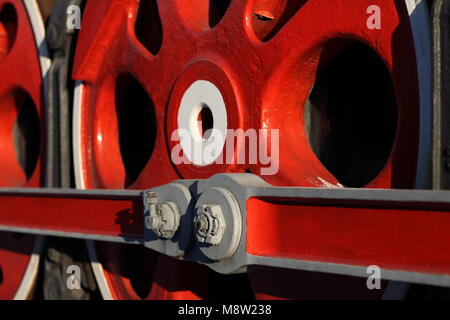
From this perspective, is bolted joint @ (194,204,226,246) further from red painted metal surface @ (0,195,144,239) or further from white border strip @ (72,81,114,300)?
white border strip @ (72,81,114,300)

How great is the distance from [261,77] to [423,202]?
63 centimetres

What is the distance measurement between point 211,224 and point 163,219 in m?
0.18

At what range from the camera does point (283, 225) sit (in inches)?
57.2

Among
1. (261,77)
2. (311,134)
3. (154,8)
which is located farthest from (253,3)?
(154,8)

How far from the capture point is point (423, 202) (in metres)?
1.17

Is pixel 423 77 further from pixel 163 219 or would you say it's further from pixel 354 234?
pixel 163 219

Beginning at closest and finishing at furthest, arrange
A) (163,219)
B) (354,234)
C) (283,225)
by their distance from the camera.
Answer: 1. (354,234)
2. (283,225)
3. (163,219)

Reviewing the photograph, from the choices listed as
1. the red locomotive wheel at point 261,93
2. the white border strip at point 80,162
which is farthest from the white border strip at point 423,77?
the white border strip at point 80,162

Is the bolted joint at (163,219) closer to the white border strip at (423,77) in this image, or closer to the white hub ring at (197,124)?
the white hub ring at (197,124)

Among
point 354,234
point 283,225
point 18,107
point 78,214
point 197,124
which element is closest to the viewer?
point 354,234

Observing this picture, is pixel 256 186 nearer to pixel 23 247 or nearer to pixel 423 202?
pixel 423 202

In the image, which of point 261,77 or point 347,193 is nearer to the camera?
point 347,193

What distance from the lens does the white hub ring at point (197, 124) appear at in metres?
1.77

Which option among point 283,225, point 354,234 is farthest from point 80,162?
point 354,234
